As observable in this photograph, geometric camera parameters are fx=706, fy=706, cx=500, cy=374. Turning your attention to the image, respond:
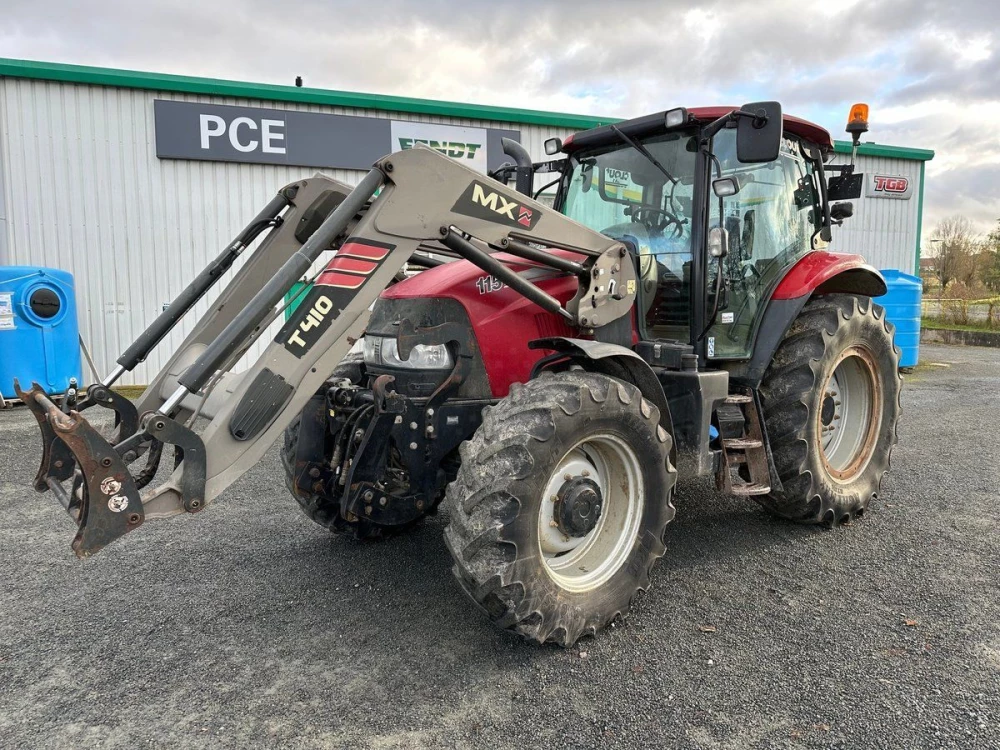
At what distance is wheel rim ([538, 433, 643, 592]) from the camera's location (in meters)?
3.10

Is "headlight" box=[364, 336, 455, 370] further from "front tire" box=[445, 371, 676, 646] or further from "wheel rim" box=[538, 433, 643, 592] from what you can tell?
"wheel rim" box=[538, 433, 643, 592]

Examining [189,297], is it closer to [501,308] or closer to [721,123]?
[501,308]

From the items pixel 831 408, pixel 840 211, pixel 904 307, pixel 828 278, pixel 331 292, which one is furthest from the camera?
pixel 904 307

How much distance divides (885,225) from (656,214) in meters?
13.1

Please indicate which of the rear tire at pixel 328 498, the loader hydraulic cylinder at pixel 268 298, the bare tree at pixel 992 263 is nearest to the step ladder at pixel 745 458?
the rear tire at pixel 328 498

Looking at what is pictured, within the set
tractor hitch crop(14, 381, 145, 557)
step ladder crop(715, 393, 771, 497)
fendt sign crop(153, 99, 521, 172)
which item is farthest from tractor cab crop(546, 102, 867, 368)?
fendt sign crop(153, 99, 521, 172)

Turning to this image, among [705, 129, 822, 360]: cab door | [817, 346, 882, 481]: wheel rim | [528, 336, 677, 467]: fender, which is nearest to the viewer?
[528, 336, 677, 467]: fender

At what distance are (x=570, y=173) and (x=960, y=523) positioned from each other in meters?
A: 3.33

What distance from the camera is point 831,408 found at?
4.58 metres

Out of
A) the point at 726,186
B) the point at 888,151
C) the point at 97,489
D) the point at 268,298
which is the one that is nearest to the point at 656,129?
the point at 726,186

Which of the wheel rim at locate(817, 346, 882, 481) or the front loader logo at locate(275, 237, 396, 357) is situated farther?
the wheel rim at locate(817, 346, 882, 481)

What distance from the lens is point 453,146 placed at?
11.3m

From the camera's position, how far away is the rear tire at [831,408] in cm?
408

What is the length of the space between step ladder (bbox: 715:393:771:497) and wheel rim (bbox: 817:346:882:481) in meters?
0.77
